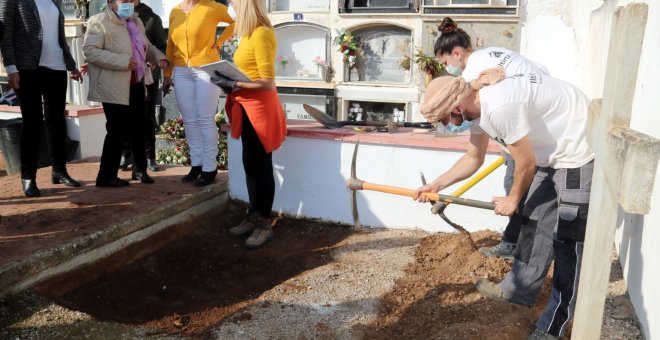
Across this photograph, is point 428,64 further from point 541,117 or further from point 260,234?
point 541,117

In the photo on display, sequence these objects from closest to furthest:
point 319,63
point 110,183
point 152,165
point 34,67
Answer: point 34,67
point 110,183
point 152,165
point 319,63

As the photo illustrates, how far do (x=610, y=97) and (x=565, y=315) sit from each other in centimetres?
125

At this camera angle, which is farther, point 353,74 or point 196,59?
point 353,74

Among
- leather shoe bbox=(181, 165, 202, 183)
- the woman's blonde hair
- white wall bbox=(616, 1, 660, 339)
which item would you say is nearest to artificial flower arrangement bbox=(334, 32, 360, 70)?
leather shoe bbox=(181, 165, 202, 183)

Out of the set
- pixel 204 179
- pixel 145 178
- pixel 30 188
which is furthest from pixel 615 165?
pixel 30 188

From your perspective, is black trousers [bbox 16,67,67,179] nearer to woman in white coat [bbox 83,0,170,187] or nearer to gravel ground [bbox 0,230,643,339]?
woman in white coat [bbox 83,0,170,187]

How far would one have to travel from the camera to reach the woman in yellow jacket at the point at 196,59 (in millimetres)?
4266

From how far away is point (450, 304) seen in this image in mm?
3008

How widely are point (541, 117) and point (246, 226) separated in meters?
2.58

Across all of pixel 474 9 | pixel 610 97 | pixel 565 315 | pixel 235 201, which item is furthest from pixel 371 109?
pixel 610 97

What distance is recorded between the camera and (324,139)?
173 inches

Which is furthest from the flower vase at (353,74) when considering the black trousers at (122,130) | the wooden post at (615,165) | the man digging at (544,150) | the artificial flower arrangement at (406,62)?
the wooden post at (615,165)

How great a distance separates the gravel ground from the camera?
2.71 meters

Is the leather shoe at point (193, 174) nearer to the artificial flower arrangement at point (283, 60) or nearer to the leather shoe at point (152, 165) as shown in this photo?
the leather shoe at point (152, 165)
